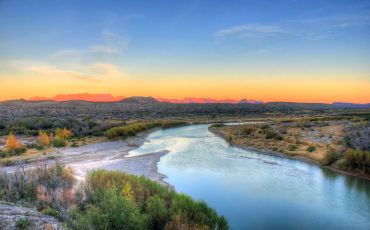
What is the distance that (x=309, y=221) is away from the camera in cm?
1205

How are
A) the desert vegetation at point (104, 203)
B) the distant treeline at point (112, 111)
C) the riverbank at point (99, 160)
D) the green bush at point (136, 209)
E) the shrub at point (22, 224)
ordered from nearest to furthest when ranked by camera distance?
the shrub at point (22, 224), the green bush at point (136, 209), the desert vegetation at point (104, 203), the riverbank at point (99, 160), the distant treeline at point (112, 111)

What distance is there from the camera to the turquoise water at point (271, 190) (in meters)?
12.2

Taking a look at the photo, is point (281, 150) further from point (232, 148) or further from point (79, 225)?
point (79, 225)

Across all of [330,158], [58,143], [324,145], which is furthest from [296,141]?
[58,143]

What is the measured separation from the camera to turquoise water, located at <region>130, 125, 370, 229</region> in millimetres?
12200

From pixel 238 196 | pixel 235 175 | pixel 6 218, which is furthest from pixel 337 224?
pixel 6 218

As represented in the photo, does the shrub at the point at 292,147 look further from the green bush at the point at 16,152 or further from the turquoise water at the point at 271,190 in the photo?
the green bush at the point at 16,152

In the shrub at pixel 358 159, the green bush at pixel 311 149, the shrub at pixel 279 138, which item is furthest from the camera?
the shrub at pixel 279 138

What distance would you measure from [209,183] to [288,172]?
6.19 m

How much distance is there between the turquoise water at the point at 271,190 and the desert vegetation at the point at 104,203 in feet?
8.64

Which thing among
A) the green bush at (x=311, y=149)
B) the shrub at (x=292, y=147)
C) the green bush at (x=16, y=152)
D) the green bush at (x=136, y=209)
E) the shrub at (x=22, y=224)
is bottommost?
the green bush at (x=16, y=152)

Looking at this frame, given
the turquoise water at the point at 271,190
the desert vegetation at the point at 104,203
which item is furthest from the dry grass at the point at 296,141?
the desert vegetation at the point at 104,203

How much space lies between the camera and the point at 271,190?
16281 mm

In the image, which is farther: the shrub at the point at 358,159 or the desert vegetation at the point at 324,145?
the desert vegetation at the point at 324,145
